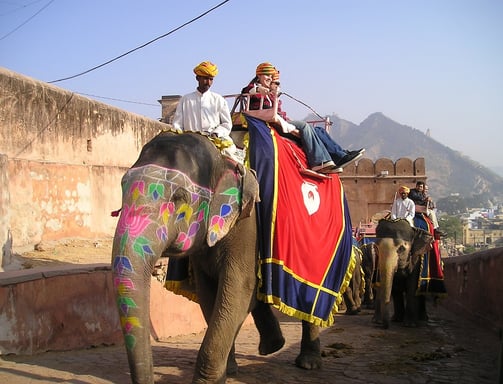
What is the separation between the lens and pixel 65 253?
11477 mm

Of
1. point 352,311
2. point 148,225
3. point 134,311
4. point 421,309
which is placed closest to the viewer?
point 134,311

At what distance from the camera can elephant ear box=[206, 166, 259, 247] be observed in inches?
191

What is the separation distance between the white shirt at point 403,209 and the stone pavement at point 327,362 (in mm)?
2652

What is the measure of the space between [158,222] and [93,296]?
11.1ft

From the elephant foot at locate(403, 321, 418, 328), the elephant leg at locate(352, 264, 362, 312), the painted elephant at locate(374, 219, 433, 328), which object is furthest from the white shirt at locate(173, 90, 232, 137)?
the elephant leg at locate(352, 264, 362, 312)

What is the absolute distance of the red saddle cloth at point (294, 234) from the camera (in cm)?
550

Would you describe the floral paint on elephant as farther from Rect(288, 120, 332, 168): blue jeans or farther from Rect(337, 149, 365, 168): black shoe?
Rect(337, 149, 365, 168): black shoe

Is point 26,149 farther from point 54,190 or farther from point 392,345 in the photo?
point 392,345

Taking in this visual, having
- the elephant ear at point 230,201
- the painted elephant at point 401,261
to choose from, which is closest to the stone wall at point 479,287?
the painted elephant at point 401,261

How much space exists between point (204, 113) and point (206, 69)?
356mm

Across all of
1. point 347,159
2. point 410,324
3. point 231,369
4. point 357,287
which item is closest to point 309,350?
point 231,369

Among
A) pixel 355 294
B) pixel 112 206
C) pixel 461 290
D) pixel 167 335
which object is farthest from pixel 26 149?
pixel 461 290

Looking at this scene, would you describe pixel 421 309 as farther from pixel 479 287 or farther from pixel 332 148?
pixel 332 148

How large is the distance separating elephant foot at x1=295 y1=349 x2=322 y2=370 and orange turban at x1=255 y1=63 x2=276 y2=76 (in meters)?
2.70
